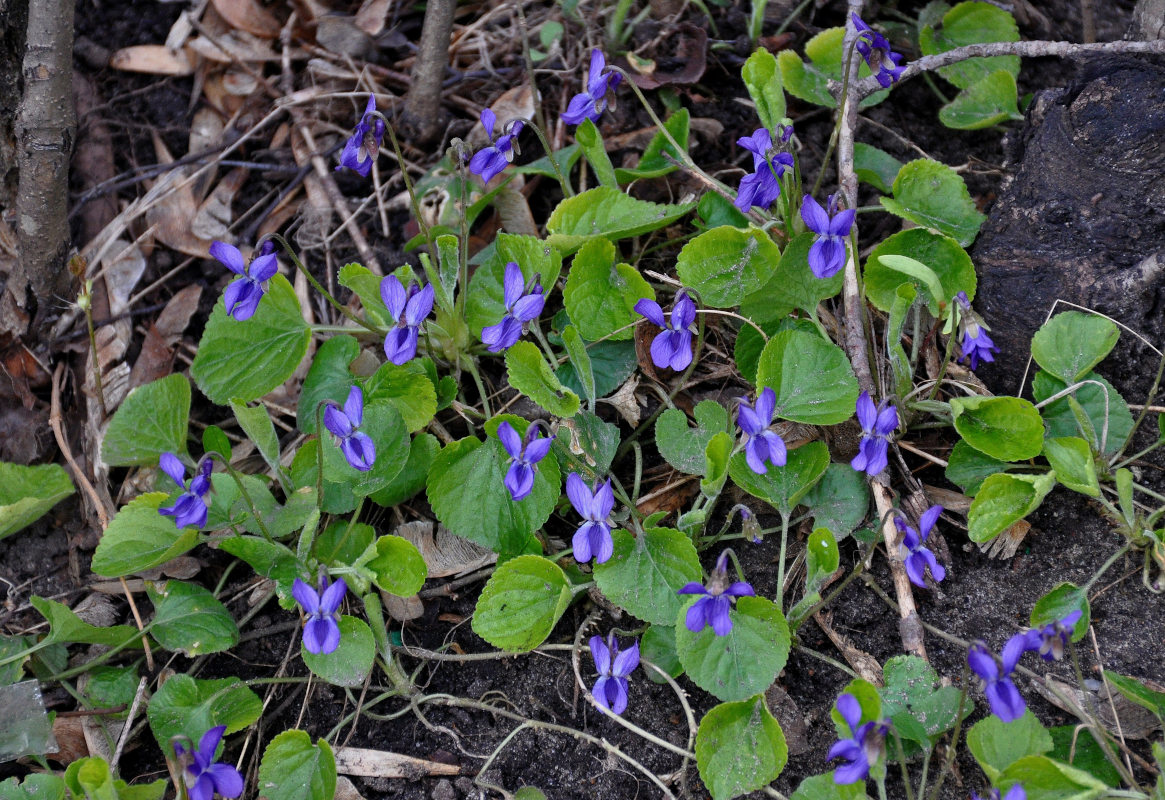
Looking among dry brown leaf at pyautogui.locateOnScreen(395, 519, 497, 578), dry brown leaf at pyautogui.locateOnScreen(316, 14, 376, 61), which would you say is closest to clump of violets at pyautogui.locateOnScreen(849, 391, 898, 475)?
dry brown leaf at pyautogui.locateOnScreen(395, 519, 497, 578)

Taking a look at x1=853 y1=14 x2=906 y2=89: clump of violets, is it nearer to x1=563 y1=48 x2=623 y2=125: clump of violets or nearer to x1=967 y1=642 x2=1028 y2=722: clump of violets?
x1=563 y1=48 x2=623 y2=125: clump of violets

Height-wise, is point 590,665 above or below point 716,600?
below

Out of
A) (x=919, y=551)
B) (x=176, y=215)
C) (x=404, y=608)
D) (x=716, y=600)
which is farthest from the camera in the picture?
(x=176, y=215)

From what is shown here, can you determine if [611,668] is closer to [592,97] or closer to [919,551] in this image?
[919,551]

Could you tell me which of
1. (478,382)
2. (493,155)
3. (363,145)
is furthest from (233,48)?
(478,382)

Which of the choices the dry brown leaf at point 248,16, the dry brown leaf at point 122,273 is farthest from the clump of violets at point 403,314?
the dry brown leaf at point 248,16

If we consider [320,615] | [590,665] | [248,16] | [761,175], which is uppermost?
[761,175]

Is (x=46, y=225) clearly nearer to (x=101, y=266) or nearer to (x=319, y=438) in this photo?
Result: (x=101, y=266)
